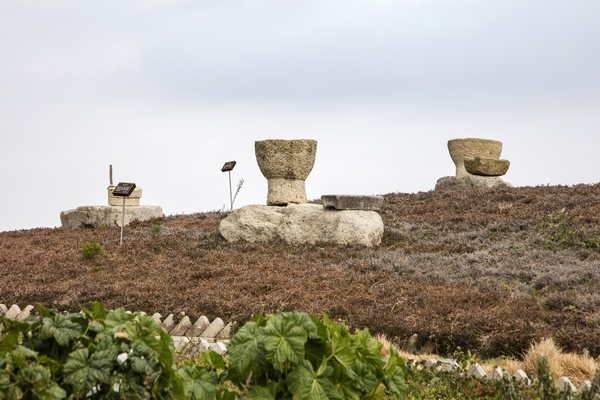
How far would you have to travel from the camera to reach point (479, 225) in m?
16.3

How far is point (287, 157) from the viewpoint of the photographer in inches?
632

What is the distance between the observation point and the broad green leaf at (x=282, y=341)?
12.7ft

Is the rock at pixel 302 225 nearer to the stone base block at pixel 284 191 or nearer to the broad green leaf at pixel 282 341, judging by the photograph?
the stone base block at pixel 284 191

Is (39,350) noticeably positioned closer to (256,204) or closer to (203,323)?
(203,323)

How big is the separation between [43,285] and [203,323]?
4.71 metres

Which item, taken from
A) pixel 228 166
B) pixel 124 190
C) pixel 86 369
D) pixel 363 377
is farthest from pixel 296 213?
pixel 86 369

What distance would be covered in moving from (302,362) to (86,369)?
1.28 m

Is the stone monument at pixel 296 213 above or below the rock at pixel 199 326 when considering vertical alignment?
above

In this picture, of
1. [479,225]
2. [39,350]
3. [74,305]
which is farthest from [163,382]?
[479,225]

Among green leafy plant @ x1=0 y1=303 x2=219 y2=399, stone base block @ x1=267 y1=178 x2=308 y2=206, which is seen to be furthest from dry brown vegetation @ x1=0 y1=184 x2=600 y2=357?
green leafy plant @ x1=0 y1=303 x2=219 y2=399

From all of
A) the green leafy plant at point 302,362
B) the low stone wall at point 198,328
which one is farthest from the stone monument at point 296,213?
the green leafy plant at point 302,362

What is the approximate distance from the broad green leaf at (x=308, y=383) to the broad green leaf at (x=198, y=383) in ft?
1.71

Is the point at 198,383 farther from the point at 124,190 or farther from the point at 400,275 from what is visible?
the point at 124,190

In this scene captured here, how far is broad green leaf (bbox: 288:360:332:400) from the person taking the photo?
388 centimetres
